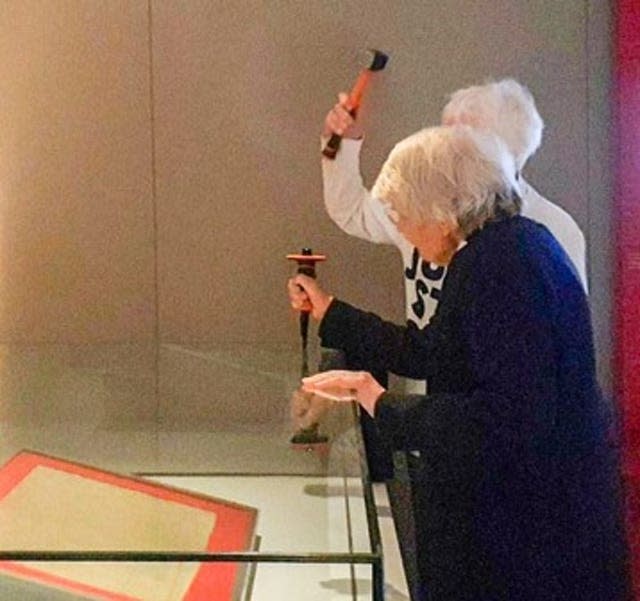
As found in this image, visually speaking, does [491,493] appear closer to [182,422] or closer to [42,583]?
[182,422]

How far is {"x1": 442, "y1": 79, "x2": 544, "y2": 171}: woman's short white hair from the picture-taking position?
2.21 meters

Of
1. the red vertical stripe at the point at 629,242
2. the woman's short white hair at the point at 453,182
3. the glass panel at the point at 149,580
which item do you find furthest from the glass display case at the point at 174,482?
the red vertical stripe at the point at 629,242

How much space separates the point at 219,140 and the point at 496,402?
1253 millimetres

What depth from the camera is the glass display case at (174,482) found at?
1.26 meters

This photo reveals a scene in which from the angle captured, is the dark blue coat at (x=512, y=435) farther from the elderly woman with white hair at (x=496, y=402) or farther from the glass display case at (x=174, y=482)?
the glass display case at (x=174, y=482)

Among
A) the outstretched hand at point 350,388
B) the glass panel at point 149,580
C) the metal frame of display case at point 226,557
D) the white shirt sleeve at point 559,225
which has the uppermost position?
the white shirt sleeve at point 559,225

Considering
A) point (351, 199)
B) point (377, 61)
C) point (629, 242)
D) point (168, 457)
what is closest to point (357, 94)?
point (377, 61)

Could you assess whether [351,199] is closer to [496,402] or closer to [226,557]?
[496,402]

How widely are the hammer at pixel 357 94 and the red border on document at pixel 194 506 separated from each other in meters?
1.00

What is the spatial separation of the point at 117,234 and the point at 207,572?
57.7 inches

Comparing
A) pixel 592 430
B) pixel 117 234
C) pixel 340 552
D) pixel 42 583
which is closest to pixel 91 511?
pixel 42 583

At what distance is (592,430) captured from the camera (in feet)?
5.53

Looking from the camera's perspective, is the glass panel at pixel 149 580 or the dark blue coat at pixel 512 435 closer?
the glass panel at pixel 149 580

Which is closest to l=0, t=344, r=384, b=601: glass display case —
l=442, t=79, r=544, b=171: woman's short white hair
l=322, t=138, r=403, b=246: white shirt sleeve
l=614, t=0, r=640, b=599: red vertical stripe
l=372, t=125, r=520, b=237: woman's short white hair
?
l=372, t=125, r=520, b=237: woman's short white hair
